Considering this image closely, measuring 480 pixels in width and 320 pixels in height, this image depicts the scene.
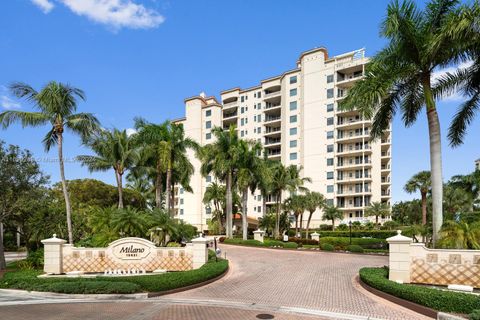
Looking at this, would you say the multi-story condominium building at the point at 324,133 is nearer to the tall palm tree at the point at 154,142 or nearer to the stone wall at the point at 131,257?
the tall palm tree at the point at 154,142

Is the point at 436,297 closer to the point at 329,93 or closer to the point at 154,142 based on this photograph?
the point at 154,142

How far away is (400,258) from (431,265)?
1.27m

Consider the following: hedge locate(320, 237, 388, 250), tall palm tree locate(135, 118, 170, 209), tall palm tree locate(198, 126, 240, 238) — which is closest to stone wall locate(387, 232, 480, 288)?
hedge locate(320, 237, 388, 250)

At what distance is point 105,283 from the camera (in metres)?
14.6

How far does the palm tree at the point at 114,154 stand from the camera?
3712cm

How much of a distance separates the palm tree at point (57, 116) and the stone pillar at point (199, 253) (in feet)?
30.2

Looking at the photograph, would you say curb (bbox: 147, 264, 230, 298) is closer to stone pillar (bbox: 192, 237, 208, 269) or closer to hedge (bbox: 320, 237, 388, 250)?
stone pillar (bbox: 192, 237, 208, 269)

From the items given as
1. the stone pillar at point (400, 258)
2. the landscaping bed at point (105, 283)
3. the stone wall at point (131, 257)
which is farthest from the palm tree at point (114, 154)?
the stone pillar at point (400, 258)

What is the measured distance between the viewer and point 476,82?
62.2 feet

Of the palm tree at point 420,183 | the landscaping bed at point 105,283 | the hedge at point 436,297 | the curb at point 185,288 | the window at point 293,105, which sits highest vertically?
the window at point 293,105

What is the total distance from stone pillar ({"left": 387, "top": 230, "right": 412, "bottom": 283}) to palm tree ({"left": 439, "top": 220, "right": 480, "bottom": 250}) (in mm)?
1954

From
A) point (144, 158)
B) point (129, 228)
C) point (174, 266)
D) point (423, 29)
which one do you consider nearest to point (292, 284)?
point (174, 266)

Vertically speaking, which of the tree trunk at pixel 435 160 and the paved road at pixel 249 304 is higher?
the tree trunk at pixel 435 160

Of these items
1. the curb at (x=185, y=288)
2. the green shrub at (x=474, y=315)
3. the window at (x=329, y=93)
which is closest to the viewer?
the green shrub at (x=474, y=315)
